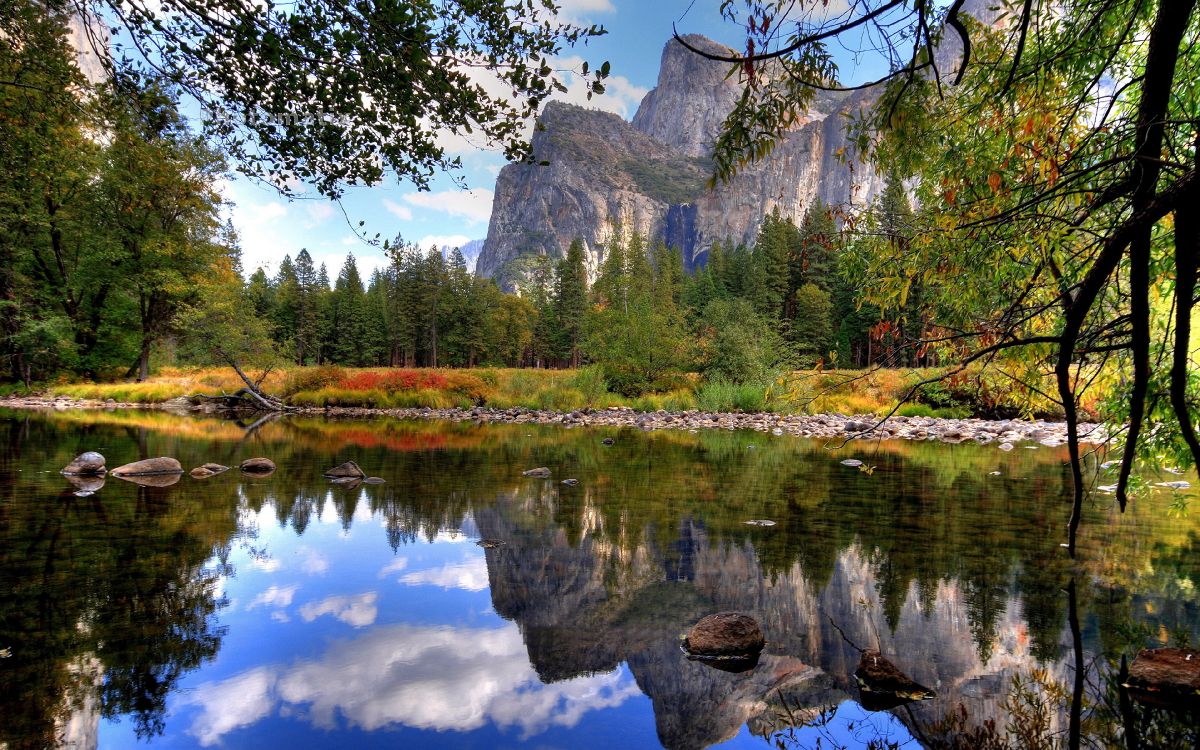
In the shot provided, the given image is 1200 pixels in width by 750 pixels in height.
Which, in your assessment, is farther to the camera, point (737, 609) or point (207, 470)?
point (207, 470)

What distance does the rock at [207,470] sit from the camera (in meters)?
11.3

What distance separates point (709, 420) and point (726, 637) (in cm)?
2188

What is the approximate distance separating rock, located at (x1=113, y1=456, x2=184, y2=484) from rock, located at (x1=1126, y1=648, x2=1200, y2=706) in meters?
13.6

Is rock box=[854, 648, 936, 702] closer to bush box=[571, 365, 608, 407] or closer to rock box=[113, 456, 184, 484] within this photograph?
rock box=[113, 456, 184, 484]

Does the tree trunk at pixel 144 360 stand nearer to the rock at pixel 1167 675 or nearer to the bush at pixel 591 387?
the bush at pixel 591 387

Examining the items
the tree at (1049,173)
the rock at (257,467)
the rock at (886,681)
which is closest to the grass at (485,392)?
the rock at (257,467)

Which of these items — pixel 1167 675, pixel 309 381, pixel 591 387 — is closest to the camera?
pixel 1167 675

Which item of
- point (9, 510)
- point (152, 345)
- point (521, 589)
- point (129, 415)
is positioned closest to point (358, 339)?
point (152, 345)

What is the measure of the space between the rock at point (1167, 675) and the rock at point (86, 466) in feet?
46.9

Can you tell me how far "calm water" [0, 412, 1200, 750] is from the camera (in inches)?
148

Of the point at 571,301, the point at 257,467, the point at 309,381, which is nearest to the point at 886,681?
the point at 257,467

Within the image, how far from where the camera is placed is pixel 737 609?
547 cm

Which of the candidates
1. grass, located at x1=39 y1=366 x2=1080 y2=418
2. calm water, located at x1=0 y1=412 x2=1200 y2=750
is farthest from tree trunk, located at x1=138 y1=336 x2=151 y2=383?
calm water, located at x1=0 y1=412 x2=1200 y2=750

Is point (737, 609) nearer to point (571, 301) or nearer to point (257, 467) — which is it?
point (257, 467)
